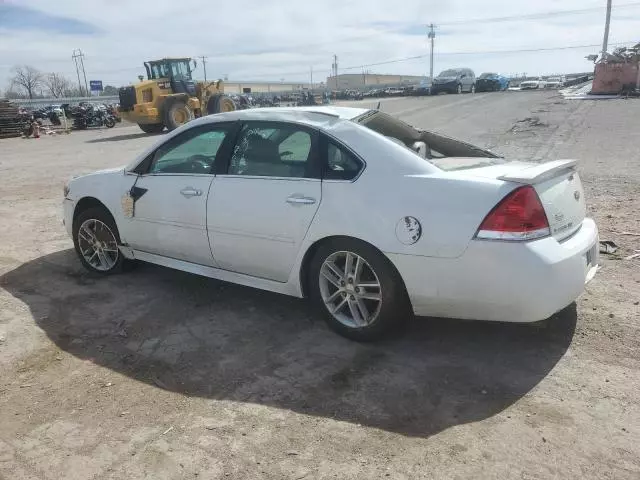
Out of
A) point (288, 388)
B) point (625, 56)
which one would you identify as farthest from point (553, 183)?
point (625, 56)

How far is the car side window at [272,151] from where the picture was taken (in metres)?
3.71

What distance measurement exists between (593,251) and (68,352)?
3.56 metres

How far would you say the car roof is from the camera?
12.4 feet

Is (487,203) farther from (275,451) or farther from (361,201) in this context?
(275,451)

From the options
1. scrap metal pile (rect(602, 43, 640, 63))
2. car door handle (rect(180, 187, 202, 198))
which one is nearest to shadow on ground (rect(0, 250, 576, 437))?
car door handle (rect(180, 187, 202, 198))

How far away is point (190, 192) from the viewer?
4152 mm

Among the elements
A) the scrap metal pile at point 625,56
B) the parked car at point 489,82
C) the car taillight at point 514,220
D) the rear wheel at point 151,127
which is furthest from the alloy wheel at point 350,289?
the parked car at point 489,82

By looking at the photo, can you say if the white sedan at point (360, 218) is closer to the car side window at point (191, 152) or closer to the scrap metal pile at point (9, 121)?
the car side window at point (191, 152)

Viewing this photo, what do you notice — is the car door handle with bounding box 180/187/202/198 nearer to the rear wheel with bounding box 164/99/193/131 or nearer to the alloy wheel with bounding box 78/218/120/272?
the alloy wheel with bounding box 78/218/120/272

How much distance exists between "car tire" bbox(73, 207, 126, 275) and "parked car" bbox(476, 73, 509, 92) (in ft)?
145

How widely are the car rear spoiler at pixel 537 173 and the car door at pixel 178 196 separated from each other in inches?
83.2

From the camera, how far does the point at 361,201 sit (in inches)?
131

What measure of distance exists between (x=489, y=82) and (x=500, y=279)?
4516 centimetres

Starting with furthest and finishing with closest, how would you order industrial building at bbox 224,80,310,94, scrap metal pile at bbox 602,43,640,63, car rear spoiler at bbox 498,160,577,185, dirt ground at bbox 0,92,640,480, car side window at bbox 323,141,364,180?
1. industrial building at bbox 224,80,310,94
2. scrap metal pile at bbox 602,43,640,63
3. car side window at bbox 323,141,364,180
4. car rear spoiler at bbox 498,160,577,185
5. dirt ground at bbox 0,92,640,480
